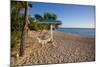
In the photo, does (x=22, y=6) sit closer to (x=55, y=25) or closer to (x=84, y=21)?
(x=55, y=25)

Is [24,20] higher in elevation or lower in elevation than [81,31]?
higher

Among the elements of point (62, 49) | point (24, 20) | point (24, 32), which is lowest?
point (62, 49)

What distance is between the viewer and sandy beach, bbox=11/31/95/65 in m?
2.72

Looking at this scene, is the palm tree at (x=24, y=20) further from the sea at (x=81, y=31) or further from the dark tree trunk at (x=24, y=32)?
the sea at (x=81, y=31)

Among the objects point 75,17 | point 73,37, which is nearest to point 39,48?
point 73,37

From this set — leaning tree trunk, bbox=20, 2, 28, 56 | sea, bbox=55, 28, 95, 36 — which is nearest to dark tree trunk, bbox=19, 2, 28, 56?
leaning tree trunk, bbox=20, 2, 28, 56

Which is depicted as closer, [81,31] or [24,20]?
[24,20]

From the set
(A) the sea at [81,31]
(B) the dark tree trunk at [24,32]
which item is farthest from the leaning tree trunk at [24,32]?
(A) the sea at [81,31]

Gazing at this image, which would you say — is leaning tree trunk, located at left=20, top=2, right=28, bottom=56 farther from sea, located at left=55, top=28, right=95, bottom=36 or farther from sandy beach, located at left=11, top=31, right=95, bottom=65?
sea, located at left=55, top=28, right=95, bottom=36

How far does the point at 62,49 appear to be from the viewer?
113 inches

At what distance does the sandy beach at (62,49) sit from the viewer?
8.94ft

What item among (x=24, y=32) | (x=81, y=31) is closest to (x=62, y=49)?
(x=81, y=31)

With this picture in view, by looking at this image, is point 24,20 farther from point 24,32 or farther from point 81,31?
point 81,31
